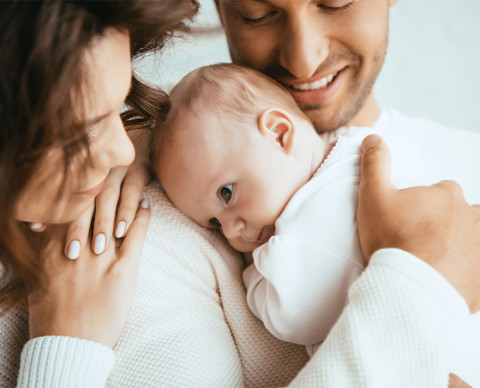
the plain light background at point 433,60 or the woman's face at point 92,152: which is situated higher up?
the woman's face at point 92,152

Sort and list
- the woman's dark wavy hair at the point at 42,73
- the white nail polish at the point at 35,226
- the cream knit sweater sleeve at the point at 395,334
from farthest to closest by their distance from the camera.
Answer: the white nail polish at the point at 35,226 < the cream knit sweater sleeve at the point at 395,334 < the woman's dark wavy hair at the point at 42,73

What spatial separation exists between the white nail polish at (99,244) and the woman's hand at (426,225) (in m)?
0.63

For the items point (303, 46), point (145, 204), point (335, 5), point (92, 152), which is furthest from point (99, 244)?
point (335, 5)

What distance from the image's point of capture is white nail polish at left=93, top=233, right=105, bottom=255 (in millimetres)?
1028

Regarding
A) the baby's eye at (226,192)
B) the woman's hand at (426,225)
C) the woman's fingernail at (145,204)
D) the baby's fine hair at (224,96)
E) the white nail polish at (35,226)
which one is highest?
the baby's fine hair at (224,96)

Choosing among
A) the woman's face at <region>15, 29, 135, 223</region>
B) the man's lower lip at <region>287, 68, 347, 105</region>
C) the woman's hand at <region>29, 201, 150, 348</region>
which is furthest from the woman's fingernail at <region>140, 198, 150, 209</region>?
the man's lower lip at <region>287, 68, 347, 105</region>

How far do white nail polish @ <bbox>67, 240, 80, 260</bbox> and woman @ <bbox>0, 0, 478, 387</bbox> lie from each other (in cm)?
2

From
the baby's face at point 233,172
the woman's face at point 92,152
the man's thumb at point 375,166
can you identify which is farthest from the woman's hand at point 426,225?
the woman's face at point 92,152

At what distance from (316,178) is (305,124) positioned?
20 centimetres

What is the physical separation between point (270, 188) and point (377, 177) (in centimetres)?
27

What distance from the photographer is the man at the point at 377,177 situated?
2.53 feet

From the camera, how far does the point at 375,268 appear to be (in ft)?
2.70

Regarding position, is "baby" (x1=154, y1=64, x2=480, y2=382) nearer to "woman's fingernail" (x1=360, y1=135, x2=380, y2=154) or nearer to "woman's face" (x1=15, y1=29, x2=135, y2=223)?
"woman's fingernail" (x1=360, y1=135, x2=380, y2=154)

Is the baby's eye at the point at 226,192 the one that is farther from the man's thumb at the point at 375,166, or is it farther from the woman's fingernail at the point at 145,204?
the man's thumb at the point at 375,166
